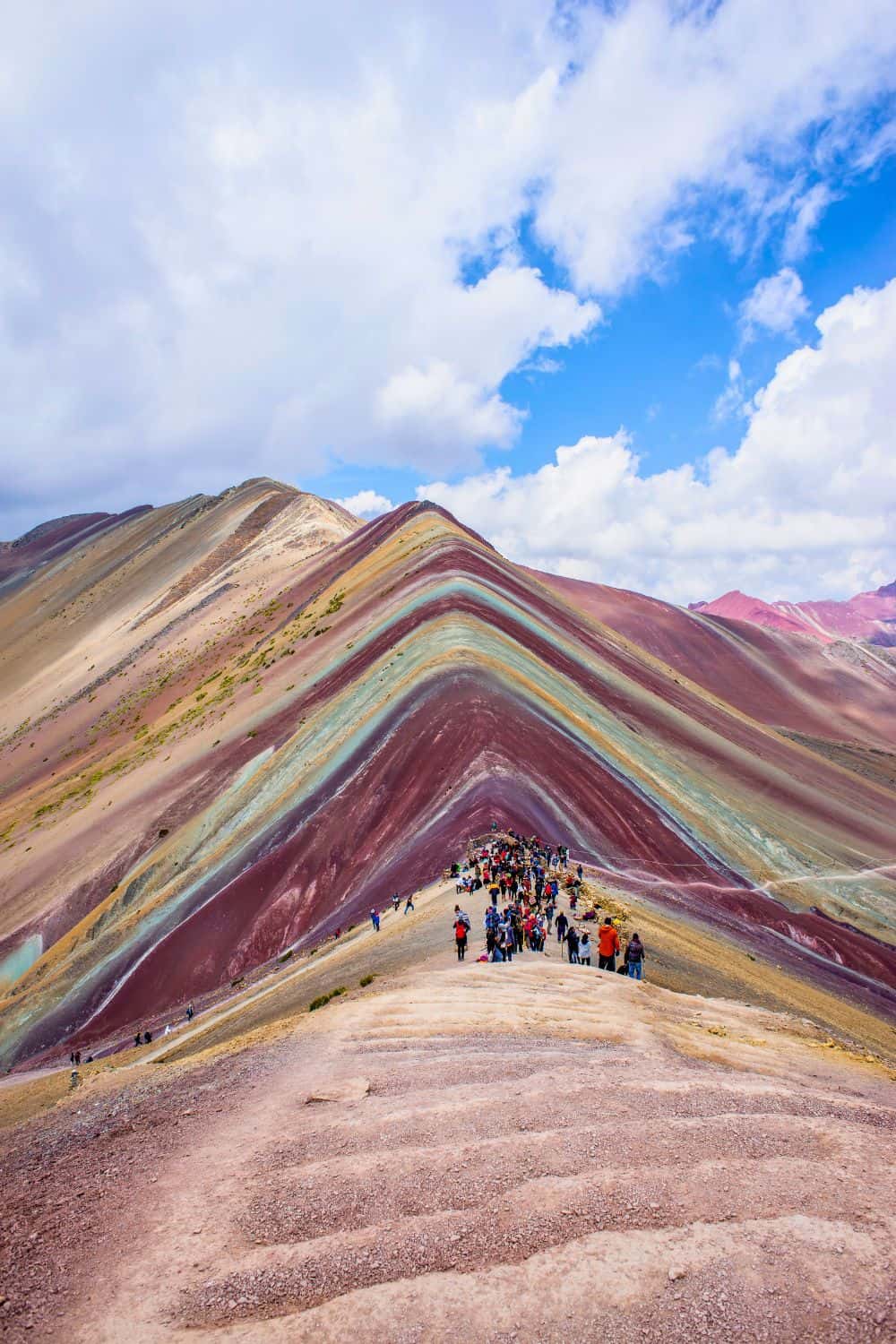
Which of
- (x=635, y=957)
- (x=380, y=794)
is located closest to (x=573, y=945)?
(x=635, y=957)

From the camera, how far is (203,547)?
13500cm

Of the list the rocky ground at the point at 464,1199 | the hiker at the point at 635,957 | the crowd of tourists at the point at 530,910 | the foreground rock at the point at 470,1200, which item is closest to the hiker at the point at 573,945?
the crowd of tourists at the point at 530,910

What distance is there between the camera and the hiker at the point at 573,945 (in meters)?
19.5

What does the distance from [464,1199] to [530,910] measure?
43.8ft

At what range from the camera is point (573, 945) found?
1952cm

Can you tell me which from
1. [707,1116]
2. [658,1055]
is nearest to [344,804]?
[658,1055]

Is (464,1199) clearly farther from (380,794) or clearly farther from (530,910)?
(380,794)

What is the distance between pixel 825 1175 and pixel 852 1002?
20.6 m

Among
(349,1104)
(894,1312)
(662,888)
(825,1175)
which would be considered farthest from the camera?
(662,888)

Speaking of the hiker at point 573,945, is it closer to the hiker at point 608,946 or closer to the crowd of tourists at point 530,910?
the crowd of tourists at point 530,910

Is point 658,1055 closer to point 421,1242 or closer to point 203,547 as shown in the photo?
point 421,1242

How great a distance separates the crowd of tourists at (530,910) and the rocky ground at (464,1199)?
4637 millimetres

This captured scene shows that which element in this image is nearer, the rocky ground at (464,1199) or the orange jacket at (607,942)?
the rocky ground at (464,1199)

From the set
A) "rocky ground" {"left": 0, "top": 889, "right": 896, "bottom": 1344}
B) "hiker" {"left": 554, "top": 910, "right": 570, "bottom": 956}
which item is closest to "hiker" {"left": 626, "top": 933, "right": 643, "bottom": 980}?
"hiker" {"left": 554, "top": 910, "right": 570, "bottom": 956}
